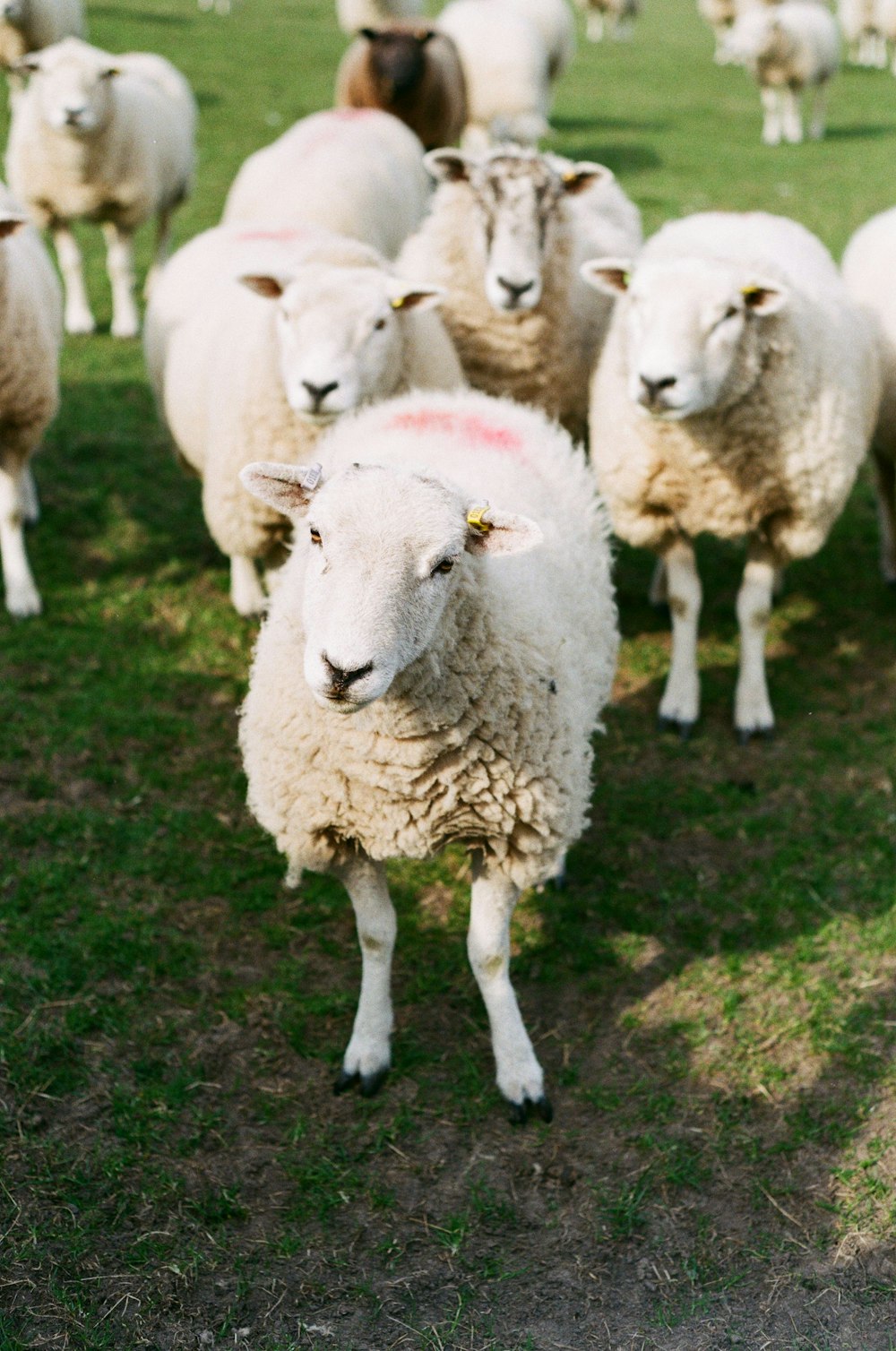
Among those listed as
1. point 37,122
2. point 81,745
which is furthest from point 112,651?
point 37,122

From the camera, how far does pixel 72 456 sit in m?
6.96

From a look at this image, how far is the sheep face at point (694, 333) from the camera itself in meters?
4.16

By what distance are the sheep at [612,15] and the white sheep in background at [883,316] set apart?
19.3 m

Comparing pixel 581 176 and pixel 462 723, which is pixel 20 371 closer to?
pixel 581 176

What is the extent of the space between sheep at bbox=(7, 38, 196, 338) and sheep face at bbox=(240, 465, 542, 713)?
6113 millimetres

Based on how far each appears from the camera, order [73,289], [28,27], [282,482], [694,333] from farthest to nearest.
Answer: [28,27] < [73,289] < [694,333] < [282,482]

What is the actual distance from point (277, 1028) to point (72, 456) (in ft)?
13.8

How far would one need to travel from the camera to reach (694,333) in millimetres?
4219

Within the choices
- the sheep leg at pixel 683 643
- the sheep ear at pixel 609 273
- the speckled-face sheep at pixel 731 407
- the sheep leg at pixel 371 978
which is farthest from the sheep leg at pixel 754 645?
the sheep leg at pixel 371 978

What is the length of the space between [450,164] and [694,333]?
172 cm

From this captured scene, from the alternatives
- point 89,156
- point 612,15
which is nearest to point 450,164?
point 89,156

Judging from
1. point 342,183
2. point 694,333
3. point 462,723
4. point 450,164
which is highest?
point 450,164

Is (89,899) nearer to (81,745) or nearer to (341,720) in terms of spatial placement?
(81,745)

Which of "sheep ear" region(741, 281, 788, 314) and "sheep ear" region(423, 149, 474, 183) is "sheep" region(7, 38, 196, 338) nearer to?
"sheep ear" region(423, 149, 474, 183)
